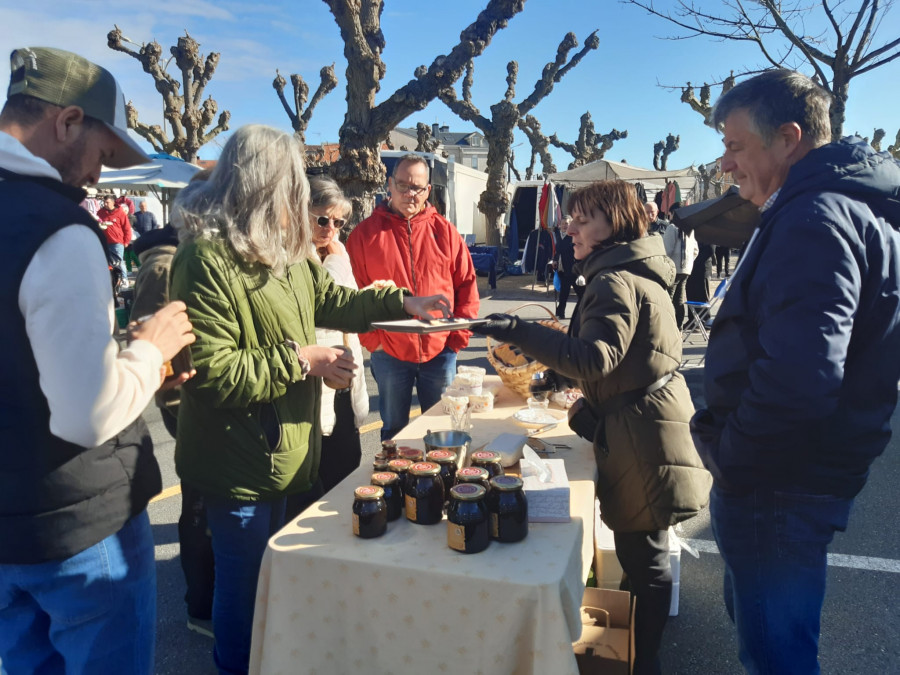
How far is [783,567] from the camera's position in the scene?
155cm

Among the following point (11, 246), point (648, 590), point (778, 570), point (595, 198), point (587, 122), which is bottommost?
point (648, 590)

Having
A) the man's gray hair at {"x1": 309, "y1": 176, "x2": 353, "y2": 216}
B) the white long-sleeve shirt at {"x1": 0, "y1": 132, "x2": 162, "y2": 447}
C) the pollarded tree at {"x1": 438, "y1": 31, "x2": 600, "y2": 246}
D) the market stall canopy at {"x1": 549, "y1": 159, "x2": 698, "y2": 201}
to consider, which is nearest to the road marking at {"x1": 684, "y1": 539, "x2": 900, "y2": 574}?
the man's gray hair at {"x1": 309, "y1": 176, "x2": 353, "y2": 216}

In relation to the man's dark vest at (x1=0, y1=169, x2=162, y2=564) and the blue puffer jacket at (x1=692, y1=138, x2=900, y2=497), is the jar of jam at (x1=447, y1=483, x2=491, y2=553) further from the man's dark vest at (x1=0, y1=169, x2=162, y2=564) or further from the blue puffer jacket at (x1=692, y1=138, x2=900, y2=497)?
the man's dark vest at (x1=0, y1=169, x2=162, y2=564)

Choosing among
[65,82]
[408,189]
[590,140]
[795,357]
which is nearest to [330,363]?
[65,82]

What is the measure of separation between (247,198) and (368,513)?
0.98 metres

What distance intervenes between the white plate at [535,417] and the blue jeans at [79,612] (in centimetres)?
155

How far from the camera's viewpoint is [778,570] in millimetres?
1559

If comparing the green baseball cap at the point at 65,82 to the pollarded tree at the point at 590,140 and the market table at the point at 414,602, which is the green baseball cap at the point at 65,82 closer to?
the market table at the point at 414,602

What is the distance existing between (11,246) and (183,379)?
0.59 metres

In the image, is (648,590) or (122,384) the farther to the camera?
(648,590)

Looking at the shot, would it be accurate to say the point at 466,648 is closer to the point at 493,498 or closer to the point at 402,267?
the point at 493,498

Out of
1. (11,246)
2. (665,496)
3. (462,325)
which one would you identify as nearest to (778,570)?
(665,496)

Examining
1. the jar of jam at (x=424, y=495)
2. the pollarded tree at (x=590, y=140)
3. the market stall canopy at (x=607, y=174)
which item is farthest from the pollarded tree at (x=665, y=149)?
the jar of jam at (x=424, y=495)

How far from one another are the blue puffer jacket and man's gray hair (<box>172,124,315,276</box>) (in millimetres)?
1320
